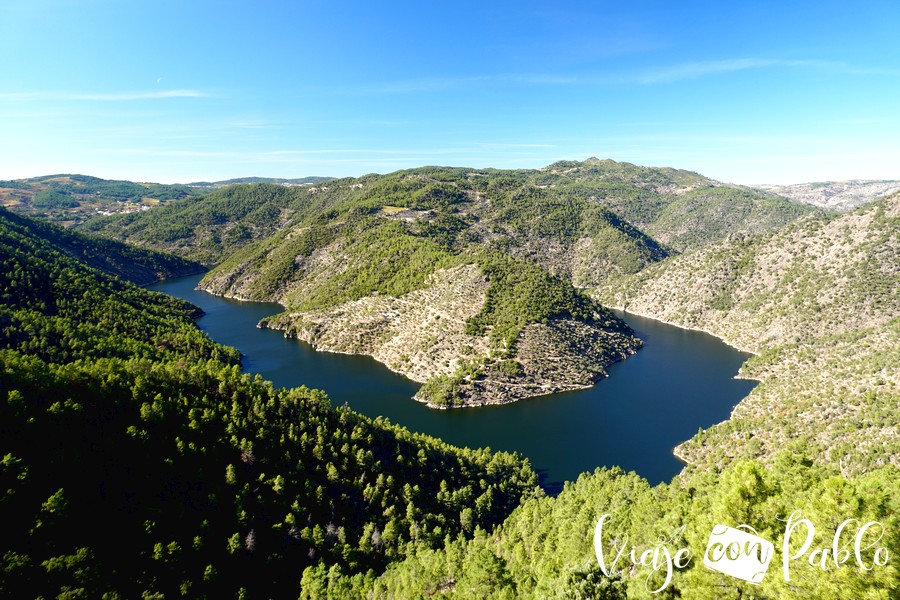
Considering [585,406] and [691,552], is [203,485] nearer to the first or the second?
[691,552]

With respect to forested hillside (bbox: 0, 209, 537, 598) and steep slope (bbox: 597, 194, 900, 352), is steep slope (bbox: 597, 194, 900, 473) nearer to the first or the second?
steep slope (bbox: 597, 194, 900, 352)

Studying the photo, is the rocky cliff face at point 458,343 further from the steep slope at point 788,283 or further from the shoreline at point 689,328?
the steep slope at point 788,283

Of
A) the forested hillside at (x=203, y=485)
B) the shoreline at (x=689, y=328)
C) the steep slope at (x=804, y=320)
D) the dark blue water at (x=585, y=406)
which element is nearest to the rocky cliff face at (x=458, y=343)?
the dark blue water at (x=585, y=406)

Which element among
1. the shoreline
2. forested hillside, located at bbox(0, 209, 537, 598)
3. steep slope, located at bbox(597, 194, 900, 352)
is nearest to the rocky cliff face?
the shoreline

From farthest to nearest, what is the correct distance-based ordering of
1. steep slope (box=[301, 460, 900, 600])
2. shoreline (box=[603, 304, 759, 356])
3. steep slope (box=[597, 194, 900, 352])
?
1. shoreline (box=[603, 304, 759, 356])
2. steep slope (box=[597, 194, 900, 352])
3. steep slope (box=[301, 460, 900, 600])

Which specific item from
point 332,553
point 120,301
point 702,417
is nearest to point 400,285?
point 120,301

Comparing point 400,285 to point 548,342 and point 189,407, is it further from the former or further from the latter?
point 189,407
